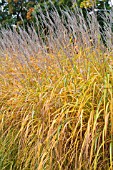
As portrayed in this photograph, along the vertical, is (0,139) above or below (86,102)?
below

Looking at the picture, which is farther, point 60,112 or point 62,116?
point 60,112

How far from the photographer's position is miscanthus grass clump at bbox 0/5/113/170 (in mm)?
1975

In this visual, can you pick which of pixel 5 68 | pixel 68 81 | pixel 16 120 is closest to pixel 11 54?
pixel 5 68

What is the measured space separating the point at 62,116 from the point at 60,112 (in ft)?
0.67

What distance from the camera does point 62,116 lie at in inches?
81.4

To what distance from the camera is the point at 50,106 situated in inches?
91.5

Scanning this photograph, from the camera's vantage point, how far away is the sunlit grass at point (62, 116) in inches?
77.5

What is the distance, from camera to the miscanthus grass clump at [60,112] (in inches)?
77.8

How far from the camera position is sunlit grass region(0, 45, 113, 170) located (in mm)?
1970

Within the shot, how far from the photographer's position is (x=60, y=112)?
7.45 ft

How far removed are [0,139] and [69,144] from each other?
0.86 meters

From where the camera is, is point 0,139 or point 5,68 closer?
point 0,139

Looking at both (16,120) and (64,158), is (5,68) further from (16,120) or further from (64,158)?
(64,158)

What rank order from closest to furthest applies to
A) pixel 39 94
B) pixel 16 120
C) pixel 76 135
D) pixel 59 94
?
pixel 76 135 → pixel 59 94 → pixel 39 94 → pixel 16 120
